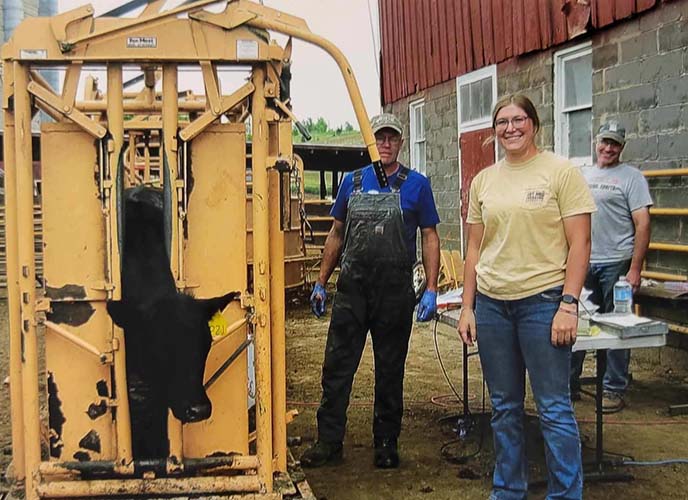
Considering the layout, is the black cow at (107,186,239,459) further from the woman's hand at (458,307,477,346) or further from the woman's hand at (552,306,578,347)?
the woman's hand at (552,306,578,347)

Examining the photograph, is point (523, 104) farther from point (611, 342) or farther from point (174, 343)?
point (174, 343)

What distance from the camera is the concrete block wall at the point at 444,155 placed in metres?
11.1

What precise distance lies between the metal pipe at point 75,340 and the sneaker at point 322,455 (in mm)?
1641

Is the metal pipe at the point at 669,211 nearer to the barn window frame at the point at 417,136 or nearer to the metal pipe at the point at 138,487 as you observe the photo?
the metal pipe at the point at 138,487

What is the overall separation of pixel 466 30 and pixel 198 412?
8.16m

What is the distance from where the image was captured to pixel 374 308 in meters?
4.50

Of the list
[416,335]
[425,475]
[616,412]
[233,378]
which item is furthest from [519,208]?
[416,335]

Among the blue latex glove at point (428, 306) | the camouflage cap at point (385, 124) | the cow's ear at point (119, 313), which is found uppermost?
the camouflage cap at point (385, 124)

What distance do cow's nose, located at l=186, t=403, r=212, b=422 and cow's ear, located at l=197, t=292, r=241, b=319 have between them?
406mm

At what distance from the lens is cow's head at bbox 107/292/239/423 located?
11.1ft

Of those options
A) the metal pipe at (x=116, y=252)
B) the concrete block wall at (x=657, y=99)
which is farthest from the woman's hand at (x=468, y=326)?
the concrete block wall at (x=657, y=99)

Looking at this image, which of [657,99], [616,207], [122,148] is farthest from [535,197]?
[657,99]

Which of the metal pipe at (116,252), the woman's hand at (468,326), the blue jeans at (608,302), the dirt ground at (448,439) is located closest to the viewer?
the metal pipe at (116,252)

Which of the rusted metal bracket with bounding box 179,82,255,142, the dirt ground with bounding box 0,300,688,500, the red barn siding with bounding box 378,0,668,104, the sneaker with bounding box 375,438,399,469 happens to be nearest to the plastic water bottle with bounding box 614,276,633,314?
the dirt ground with bounding box 0,300,688,500
